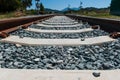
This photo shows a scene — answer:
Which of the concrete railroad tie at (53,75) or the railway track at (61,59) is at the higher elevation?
the concrete railroad tie at (53,75)

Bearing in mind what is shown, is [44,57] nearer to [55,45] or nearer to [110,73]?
[55,45]

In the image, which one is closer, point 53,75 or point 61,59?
point 53,75

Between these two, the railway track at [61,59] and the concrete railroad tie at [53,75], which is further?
the railway track at [61,59]

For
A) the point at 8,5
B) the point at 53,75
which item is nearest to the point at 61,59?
the point at 53,75

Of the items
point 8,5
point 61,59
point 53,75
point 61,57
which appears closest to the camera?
point 53,75

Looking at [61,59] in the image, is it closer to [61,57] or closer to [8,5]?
[61,57]

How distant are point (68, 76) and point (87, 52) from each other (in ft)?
7.21

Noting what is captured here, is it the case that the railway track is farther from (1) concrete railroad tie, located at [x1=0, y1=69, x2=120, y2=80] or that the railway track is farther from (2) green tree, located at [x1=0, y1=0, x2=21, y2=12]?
(2) green tree, located at [x1=0, y1=0, x2=21, y2=12]

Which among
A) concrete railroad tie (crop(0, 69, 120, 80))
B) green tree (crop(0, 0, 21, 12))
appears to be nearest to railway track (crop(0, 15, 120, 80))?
concrete railroad tie (crop(0, 69, 120, 80))

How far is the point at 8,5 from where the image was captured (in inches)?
2104

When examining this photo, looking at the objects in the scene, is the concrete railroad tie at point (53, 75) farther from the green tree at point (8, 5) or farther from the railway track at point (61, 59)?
the green tree at point (8, 5)

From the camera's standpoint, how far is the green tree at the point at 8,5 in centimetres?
5166

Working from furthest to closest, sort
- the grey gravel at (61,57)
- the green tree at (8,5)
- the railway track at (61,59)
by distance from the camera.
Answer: the green tree at (8,5) < the grey gravel at (61,57) < the railway track at (61,59)

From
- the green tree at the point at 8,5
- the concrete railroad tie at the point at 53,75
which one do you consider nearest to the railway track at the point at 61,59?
the concrete railroad tie at the point at 53,75
